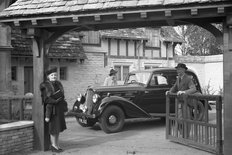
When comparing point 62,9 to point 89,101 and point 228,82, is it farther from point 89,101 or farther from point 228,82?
point 89,101

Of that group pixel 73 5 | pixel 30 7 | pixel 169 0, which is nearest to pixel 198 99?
pixel 169 0

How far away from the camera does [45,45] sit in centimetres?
798

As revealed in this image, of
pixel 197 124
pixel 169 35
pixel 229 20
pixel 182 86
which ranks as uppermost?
A: pixel 169 35

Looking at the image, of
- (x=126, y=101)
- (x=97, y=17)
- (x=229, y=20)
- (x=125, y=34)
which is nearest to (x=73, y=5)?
(x=97, y=17)

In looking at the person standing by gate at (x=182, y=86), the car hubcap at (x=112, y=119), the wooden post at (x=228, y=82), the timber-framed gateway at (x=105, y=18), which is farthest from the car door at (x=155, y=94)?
the wooden post at (x=228, y=82)

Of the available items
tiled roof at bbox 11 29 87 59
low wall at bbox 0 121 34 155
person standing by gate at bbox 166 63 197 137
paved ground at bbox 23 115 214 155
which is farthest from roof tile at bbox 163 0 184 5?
tiled roof at bbox 11 29 87 59

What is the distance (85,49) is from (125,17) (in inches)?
Answer: 473

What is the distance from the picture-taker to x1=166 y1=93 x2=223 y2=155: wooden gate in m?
7.34

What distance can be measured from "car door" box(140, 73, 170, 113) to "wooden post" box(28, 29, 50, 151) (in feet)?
14.5

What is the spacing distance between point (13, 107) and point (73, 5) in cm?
416

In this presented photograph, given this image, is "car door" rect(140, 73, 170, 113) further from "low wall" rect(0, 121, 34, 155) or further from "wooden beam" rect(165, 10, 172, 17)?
"wooden beam" rect(165, 10, 172, 17)

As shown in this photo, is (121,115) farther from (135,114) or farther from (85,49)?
(85,49)

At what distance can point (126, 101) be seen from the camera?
11.0 metres

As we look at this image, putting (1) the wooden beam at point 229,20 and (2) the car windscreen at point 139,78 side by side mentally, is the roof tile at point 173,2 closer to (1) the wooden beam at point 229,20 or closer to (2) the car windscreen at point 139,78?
(1) the wooden beam at point 229,20
